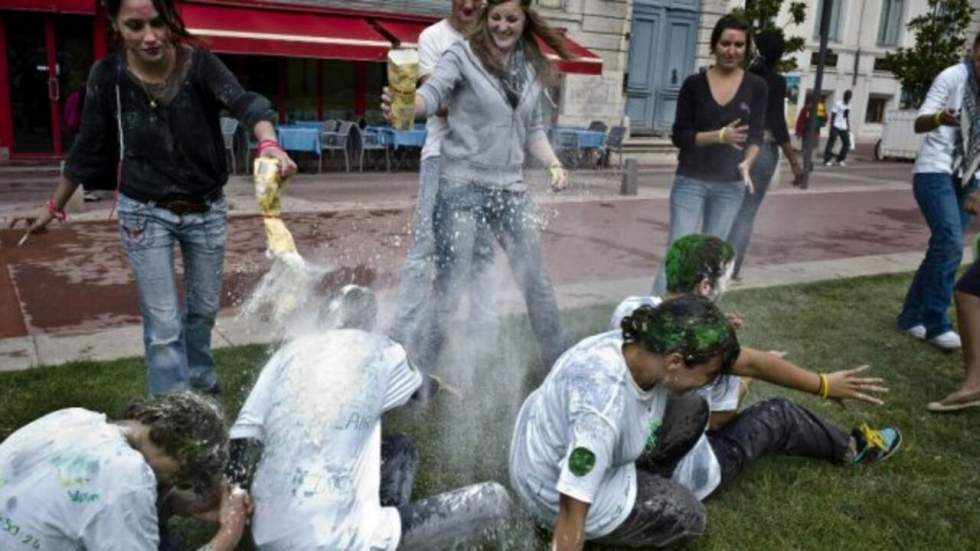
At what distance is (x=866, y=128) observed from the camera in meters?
28.2

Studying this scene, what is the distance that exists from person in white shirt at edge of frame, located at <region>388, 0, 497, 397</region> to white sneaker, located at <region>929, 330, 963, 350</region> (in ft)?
9.76

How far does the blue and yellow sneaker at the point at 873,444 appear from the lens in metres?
3.46

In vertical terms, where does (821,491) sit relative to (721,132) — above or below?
below

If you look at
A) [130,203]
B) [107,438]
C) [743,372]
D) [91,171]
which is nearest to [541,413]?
[743,372]

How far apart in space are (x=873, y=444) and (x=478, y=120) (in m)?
2.18

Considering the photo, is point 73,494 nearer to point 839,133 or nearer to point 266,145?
point 266,145

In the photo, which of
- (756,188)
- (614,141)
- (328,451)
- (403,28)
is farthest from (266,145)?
(614,141)

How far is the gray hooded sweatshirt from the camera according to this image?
12.0ft

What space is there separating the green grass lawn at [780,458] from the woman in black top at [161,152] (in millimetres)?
700

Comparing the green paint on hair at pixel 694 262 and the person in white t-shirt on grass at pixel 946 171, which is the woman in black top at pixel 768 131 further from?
the green paint on hair at pixel 694 262

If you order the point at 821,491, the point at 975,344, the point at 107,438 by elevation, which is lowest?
the point at 821,491

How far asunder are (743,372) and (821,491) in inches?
31.5

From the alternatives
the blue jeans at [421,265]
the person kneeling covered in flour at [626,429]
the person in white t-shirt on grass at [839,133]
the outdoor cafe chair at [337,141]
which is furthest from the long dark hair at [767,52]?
the person in white t-shirt on grass at [839,133]

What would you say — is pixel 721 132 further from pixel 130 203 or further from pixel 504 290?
pixel 130 203
